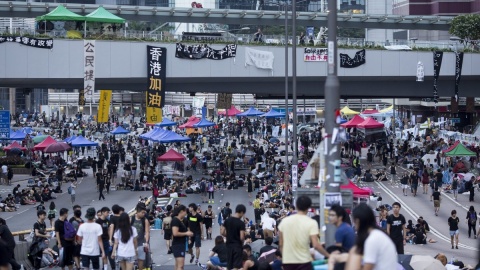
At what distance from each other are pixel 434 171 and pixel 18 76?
21.8 meters

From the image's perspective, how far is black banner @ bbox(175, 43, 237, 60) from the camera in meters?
48.3

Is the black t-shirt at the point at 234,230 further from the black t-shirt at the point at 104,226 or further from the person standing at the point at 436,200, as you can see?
the person standing at the point at 436,200

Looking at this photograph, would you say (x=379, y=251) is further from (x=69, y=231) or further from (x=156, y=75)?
(x=156, y=75)

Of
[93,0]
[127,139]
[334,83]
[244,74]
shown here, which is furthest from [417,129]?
[93,0]

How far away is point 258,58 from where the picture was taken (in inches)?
1970

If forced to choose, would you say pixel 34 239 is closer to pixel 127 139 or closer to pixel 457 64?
pixel 457 64

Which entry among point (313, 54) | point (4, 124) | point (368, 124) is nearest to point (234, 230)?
point (4, 124)

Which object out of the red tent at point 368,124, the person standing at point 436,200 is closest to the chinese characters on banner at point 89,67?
the person standing at point 436,200

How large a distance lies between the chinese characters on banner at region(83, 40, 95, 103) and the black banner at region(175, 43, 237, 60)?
459 cm

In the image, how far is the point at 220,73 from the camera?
49812mm

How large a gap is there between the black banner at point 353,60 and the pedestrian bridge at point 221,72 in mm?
272

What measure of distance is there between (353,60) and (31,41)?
54.7ft

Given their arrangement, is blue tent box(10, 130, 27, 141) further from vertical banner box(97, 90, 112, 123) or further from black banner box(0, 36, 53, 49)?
black banner box(0, 36, 53, 49)

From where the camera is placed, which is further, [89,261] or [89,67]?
[89,67]
